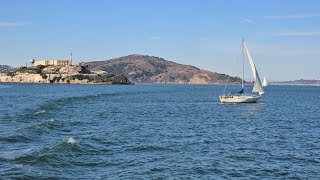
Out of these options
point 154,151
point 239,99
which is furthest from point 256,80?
point 154,151

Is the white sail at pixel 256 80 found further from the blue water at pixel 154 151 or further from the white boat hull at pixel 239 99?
the blue water at pixel 154 151

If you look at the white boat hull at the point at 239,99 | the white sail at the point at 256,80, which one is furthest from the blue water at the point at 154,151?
the white sail at the point at 256,80

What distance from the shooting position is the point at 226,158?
3438 centimetres

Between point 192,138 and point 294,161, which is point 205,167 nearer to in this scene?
point 294,161

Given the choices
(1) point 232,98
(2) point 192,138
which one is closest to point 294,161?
(2) point 192,138

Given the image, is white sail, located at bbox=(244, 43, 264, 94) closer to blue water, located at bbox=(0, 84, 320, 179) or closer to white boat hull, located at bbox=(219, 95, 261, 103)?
white boat hull, located at bbox=(219, 95, 261, 103)

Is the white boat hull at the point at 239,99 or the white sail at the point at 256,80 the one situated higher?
the white sail at the point at 256,80

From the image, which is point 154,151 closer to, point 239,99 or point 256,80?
point 239,99

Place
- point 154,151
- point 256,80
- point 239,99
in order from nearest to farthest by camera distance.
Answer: point 154,151 → point 239,99 → point 256,80

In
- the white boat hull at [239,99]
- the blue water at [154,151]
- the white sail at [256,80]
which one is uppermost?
the white sail at [256,80]

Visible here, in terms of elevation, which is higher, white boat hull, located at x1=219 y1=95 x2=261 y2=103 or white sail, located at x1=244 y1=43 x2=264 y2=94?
white sail, located at x1=244 y1=43 x2=264 y2=94

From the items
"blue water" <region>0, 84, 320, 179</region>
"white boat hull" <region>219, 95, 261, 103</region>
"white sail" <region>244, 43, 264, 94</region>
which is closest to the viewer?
"blue water" <region>0, 84, 320, 179</region>

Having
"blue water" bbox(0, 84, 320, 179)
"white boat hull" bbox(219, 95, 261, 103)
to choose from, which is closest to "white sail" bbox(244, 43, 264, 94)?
"white boat hull" bbox(219, 95, 261, 103)

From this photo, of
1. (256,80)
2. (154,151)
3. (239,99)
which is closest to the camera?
(154,151)
